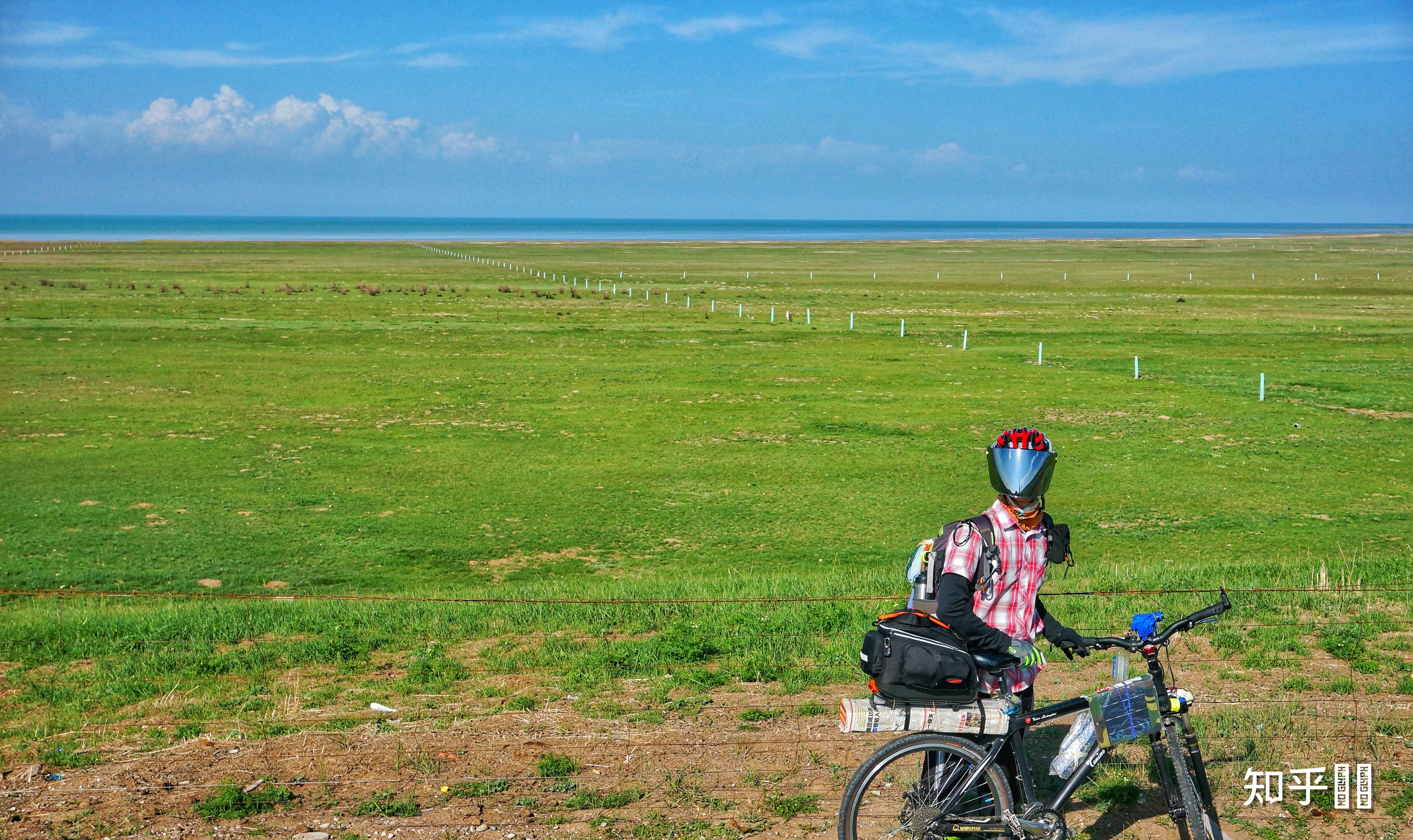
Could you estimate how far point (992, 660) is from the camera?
5.38m

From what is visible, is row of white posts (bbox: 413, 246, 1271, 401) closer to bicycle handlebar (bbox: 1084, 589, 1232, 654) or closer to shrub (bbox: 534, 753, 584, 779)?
bicycle handlebar (bbox: 1084, 589, 1232, 654)

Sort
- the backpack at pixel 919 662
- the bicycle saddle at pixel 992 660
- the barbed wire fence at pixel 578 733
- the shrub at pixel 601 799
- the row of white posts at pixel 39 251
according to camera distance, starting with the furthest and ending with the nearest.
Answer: the row of white posts at pixel 39 251, the barbed wire fence at pixel 578 733, the shrub at pixel 601 799, the bicycle saddle at pixel 992 660, the backpack at pixel 919 662

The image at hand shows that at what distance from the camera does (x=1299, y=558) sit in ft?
48.7

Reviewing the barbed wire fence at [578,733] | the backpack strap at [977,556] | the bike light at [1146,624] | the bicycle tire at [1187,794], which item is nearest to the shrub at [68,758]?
the barbed wire fence at [578,733]

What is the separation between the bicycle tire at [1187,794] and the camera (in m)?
5.46

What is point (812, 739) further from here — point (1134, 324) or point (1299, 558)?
point (1134, 324)

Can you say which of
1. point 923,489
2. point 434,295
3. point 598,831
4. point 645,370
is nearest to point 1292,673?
point 598,831

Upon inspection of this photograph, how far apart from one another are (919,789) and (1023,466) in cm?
166

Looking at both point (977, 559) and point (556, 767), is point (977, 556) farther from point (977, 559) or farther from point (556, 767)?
point (556, 767)

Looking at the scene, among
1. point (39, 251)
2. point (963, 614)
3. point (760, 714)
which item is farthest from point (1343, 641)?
point (39, 251)

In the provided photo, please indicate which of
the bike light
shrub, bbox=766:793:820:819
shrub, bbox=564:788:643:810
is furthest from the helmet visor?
shrub, bbox=564:788:643:810

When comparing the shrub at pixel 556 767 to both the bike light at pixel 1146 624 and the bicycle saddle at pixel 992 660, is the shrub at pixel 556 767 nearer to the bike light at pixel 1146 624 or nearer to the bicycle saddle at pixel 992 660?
the bicycle saddle at pixel 992 660

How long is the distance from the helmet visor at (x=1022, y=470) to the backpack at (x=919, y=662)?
74cm

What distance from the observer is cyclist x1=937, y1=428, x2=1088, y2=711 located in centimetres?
537
